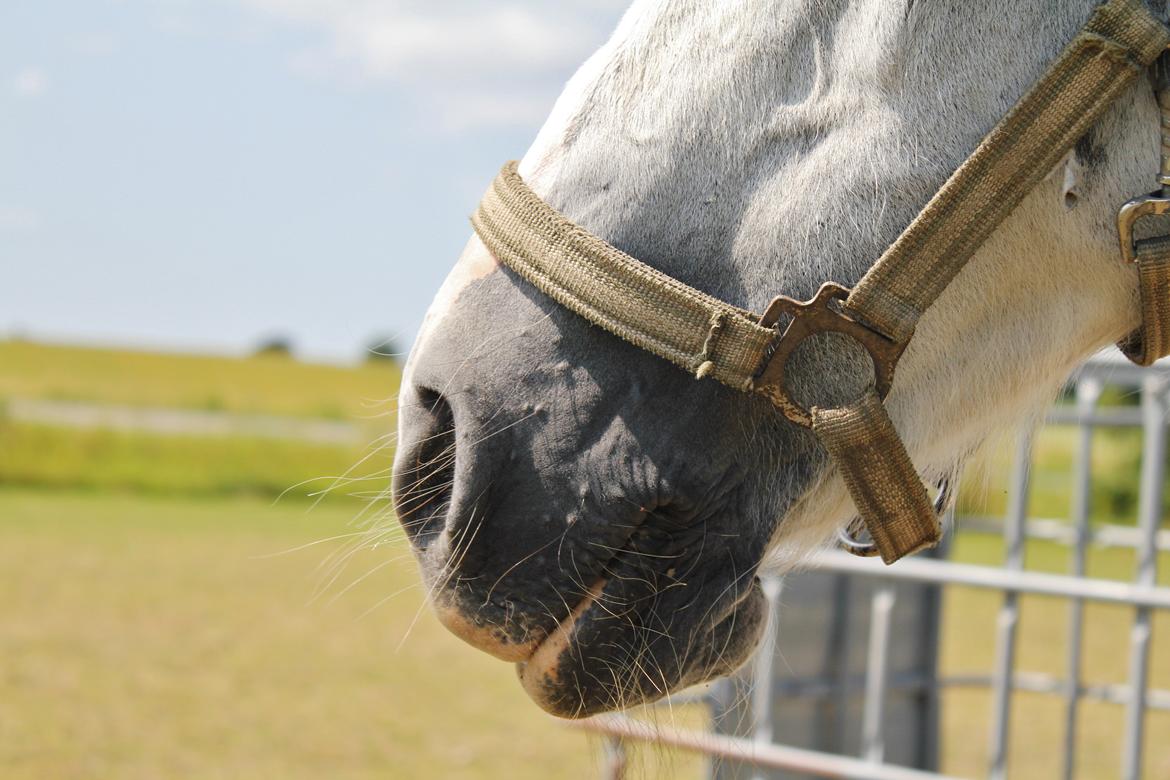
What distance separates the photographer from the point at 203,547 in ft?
48.5

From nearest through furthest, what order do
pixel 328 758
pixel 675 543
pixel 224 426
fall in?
1. pixel 675 543
2. pixel 328 758
3. pixel 224 426

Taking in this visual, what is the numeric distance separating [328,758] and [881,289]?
5.65 meters

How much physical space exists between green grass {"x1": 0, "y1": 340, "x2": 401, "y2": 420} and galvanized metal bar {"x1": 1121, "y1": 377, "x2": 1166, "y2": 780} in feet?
117

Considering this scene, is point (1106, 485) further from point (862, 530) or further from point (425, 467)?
point (425, 467)

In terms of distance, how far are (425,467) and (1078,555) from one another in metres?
3.87

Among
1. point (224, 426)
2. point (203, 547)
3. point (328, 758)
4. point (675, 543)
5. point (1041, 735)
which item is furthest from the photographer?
point (224, 426)

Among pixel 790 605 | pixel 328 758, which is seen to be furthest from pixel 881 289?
pixel 328 758

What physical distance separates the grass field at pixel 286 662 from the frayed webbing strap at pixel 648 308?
0.38 metres

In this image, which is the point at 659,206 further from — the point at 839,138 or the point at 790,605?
the point at 790,605

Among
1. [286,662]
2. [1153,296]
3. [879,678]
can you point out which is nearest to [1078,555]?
[879,678]

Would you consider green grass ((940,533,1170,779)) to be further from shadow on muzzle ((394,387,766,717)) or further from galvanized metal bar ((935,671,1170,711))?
shadow on muzzle ((394,387,766,717))

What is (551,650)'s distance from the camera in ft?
4.61

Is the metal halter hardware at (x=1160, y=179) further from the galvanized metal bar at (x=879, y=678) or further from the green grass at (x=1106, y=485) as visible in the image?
the green grass at (x=1106, y=485)

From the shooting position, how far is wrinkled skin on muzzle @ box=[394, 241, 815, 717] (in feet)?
4.33
